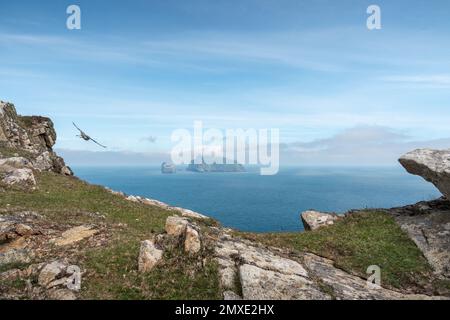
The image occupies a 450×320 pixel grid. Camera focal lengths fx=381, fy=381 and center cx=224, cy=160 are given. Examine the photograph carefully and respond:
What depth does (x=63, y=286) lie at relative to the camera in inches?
642

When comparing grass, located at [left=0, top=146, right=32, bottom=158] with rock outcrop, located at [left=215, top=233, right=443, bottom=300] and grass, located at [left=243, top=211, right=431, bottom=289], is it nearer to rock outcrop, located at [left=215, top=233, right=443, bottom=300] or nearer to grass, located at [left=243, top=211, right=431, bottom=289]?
grass, located at [left=243, top=211, right=431, bottom=289]

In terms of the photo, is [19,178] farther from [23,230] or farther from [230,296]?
[230,296]

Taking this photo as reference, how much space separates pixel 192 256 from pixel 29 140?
50.6 m

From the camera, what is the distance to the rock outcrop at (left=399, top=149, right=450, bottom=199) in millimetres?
26553

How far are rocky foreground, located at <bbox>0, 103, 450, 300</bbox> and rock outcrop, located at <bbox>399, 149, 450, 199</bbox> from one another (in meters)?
0.10

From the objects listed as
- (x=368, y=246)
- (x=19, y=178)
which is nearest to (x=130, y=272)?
(x=368, y=246)

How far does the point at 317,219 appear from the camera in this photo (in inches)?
1249

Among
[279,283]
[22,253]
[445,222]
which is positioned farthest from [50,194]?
[445,222]

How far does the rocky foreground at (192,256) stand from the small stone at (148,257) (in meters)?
0.05

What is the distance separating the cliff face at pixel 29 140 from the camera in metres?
49.5

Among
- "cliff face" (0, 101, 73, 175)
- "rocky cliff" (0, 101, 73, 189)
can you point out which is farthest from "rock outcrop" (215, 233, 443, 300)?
"cliff face" (0, 101, 73, 175)

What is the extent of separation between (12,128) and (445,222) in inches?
2230

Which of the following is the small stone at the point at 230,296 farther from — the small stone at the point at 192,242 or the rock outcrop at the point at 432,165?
the rock outcrop at the point at 432,165

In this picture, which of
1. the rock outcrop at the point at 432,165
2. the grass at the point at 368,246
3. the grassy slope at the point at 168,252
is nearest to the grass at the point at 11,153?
the grassy slope at the point at 168,252
